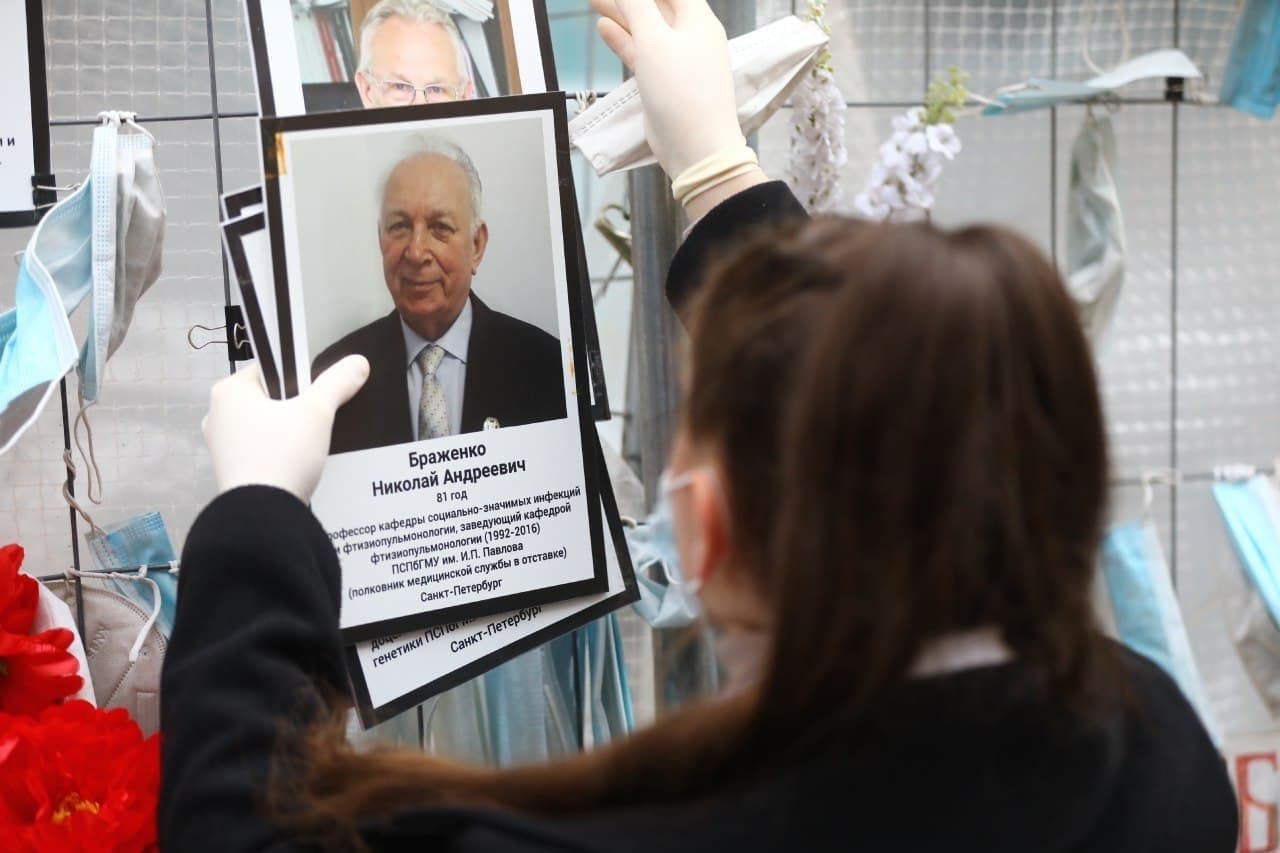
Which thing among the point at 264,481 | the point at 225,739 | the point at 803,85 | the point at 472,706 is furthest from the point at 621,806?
the point at 803,85

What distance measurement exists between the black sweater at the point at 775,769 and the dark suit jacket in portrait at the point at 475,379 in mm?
187

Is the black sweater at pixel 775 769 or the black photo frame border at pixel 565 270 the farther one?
the black photo frame border at pixel 565 270

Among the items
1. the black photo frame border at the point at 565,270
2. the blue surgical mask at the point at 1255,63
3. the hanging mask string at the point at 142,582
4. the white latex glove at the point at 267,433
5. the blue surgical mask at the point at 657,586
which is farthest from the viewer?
the blue surgical mask at the point at 1255,63

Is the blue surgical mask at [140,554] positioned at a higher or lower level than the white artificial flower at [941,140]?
lower

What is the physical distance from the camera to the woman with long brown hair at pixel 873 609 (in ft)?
1.54

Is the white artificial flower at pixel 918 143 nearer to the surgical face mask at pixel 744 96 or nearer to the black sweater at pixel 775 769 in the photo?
the surgical face mask at pixel 744 96

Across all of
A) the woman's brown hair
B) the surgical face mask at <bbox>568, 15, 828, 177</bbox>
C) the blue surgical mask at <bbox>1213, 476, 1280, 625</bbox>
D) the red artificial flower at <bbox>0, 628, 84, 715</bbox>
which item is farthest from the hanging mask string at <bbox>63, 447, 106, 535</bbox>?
the blue surgical mask at <bbox>1213, 476, 1280, 625</bbox>

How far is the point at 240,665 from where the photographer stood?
608 mm

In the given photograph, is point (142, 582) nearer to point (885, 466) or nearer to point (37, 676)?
point (37, 676)

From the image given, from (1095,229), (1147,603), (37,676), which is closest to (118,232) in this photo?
(37,676)

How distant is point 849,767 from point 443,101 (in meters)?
0.61

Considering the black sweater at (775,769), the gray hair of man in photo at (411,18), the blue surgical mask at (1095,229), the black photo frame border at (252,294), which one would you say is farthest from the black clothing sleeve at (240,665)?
the blue surgical mask at (1095,229)

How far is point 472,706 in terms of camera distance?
3.53 ft

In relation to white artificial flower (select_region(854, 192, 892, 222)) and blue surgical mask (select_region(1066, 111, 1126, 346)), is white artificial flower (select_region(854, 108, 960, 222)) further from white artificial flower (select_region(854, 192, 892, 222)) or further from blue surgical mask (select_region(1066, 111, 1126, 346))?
blue surgical mask (select_region(1066, 111, 1126, 346))
